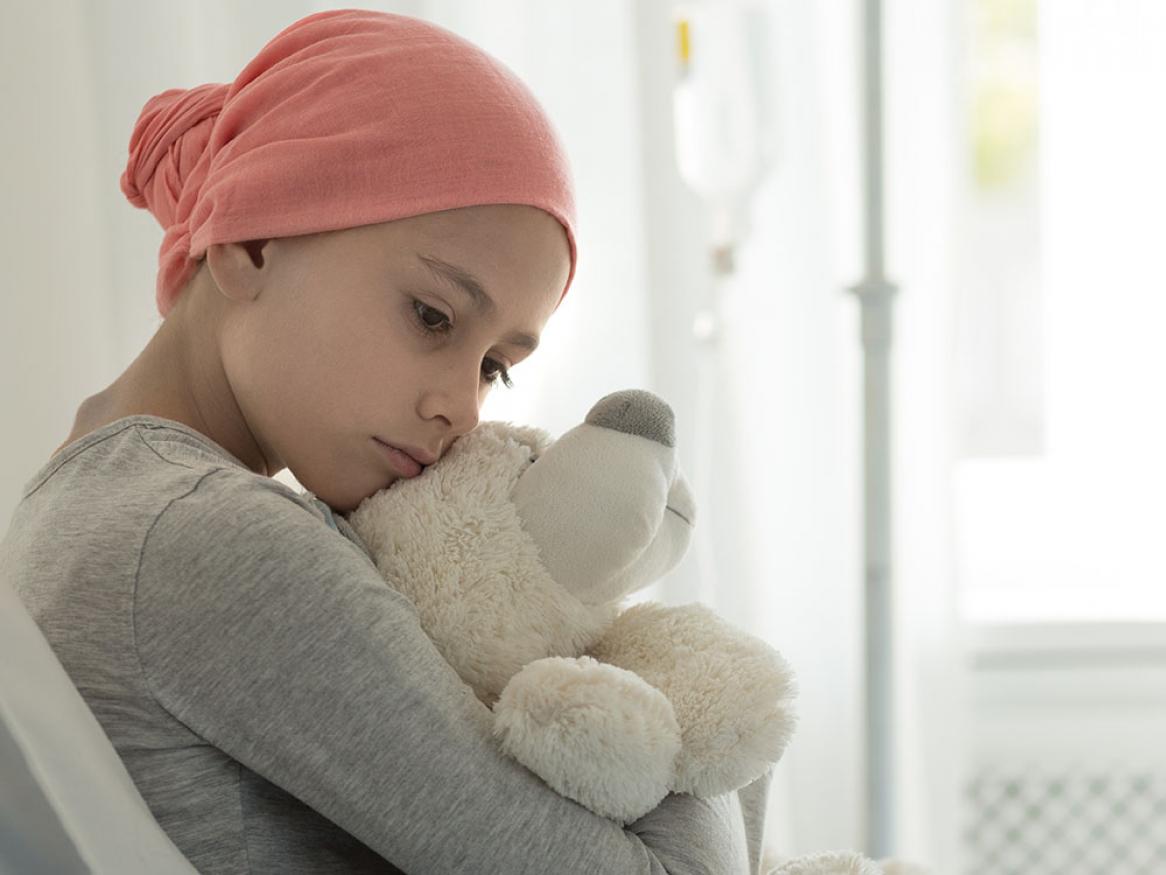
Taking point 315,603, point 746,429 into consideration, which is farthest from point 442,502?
point 746,429

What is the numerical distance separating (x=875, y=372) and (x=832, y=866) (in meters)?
0.65

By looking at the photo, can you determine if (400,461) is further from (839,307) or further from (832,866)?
(839,307)

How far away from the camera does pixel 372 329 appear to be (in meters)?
0.80

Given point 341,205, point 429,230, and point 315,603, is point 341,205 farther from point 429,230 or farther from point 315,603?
point 315,603

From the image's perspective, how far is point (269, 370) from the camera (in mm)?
818

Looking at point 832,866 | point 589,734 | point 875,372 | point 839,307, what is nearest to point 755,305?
point 839,307

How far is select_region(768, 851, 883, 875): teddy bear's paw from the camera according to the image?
77 centimetres

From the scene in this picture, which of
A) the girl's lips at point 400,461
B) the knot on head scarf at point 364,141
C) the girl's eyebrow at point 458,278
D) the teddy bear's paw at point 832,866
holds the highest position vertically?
the knot on head scarf at point 364,141

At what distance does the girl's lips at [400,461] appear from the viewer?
800 millimetres

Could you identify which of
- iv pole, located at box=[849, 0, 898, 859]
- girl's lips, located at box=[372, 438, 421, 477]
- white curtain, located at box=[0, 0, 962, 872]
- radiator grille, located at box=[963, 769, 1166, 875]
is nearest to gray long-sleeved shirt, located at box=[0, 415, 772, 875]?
girl's lips, located at box=[372, 438, 421, 477]

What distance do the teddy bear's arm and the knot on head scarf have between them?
289mm

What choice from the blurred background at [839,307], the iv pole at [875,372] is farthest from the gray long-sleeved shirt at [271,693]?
the blurred background at [839,307]

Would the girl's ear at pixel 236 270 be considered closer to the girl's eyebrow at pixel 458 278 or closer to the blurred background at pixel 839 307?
the girl's eyebrow at pixel 458 278

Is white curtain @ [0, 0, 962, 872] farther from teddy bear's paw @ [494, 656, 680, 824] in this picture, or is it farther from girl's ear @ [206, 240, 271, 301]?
teddy bear's paw @ [494, 656, 680, 824]
